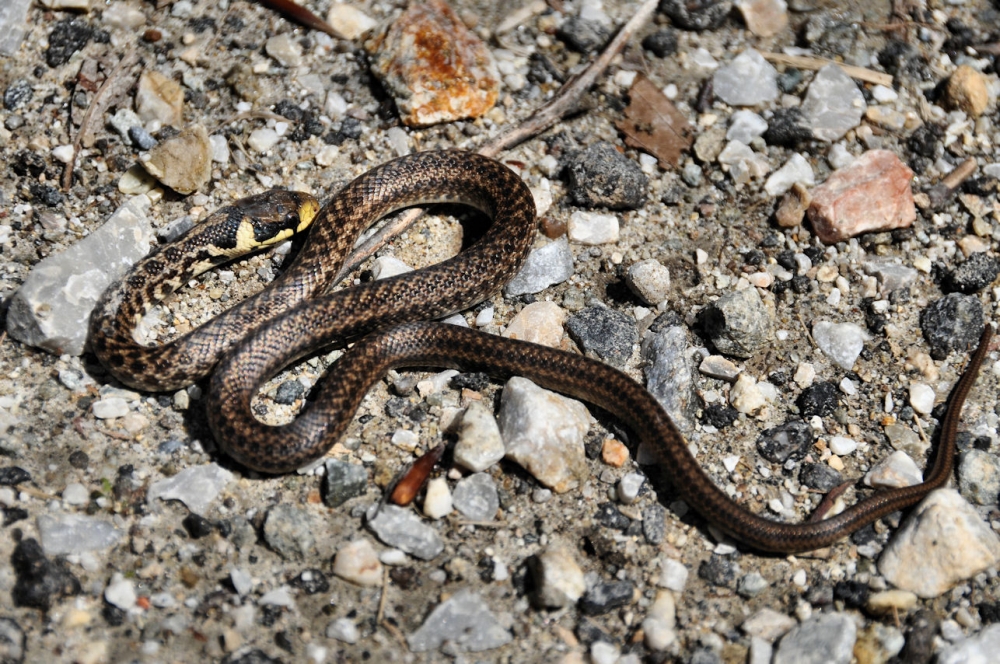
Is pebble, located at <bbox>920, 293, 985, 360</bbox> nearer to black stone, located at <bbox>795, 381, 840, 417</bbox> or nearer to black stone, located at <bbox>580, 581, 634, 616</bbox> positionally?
black stone, located at <bbox>795, 381, 840, 417</bbox>

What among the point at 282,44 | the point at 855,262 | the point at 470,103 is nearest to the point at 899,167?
the point at 855,262

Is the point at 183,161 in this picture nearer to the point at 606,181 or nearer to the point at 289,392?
the point at 289,392

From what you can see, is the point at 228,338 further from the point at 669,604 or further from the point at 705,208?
the point at 705,208

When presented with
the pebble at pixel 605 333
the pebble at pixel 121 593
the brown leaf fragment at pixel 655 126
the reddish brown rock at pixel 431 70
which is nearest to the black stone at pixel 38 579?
the pebble at pixel 121 593

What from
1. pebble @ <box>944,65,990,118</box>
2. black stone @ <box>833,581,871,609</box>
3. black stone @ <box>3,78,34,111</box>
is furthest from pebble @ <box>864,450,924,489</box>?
black stone @ <box>3,78,34,111</box>

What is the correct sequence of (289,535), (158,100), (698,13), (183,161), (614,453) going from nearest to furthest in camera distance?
(289,535)
(614,453)
(183,161)
(158,100)
(698,13)

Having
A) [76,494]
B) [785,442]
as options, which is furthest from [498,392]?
[76,494]

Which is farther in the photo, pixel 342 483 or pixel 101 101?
pixel 101 101
